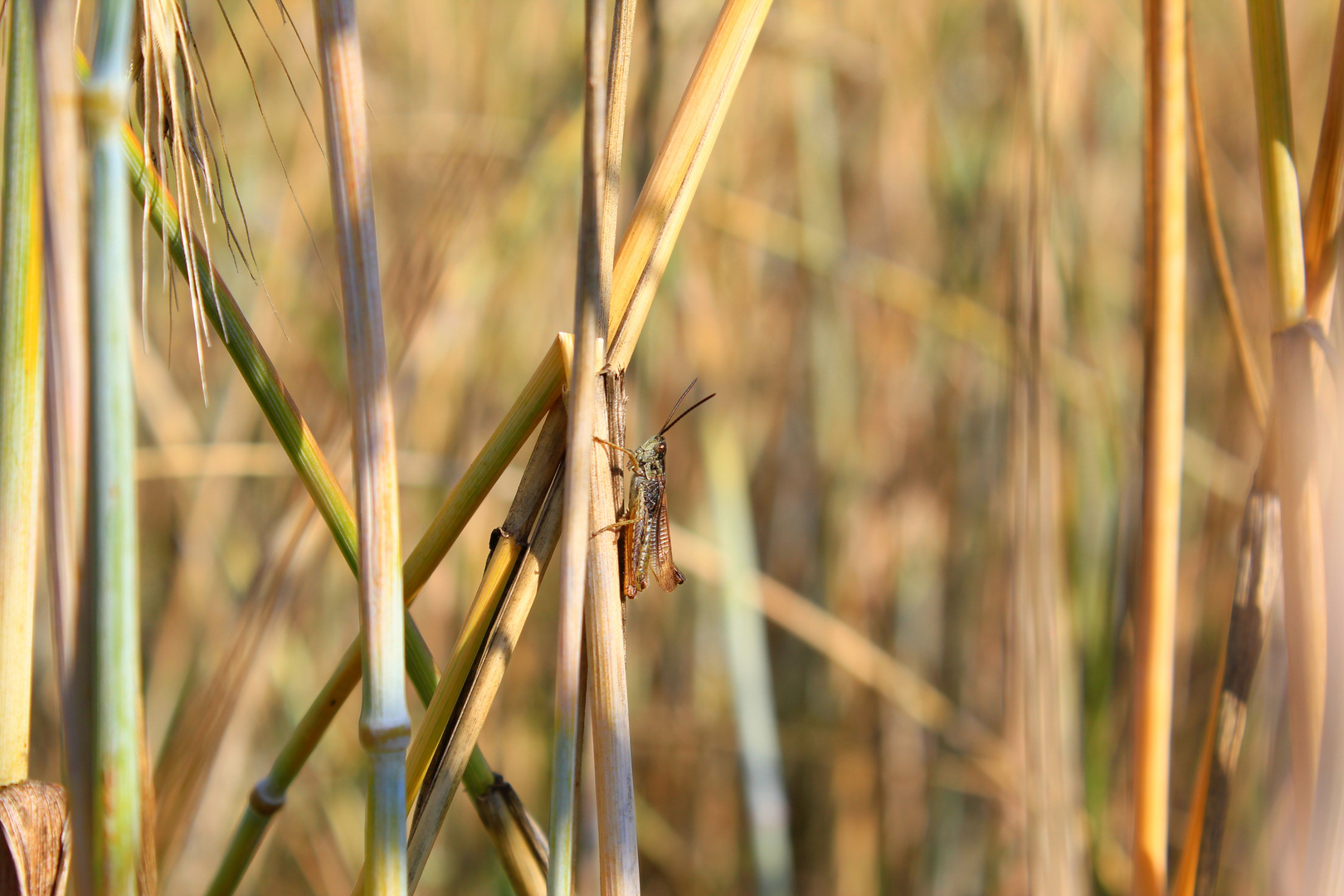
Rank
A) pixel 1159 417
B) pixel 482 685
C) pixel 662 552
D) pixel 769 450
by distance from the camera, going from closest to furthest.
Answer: pixel 482 685 < pixel 1159 417 < pixel 662 552 < pixel 769 450

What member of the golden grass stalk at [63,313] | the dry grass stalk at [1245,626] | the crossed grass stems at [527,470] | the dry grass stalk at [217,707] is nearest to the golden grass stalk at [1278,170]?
the dry grass stalk at [1245,626]

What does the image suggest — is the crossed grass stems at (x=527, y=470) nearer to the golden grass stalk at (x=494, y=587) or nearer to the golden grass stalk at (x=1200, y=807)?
the golden grass stalk at (x=494, y=587)

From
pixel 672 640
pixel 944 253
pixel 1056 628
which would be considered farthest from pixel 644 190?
pixel 672 640

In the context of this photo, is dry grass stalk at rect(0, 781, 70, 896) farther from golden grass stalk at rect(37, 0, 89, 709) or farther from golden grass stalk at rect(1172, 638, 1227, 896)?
golden grass stalk at rect(1172, 638, 1227, 896)

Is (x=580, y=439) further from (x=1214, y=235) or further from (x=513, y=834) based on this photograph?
(x=1214, y=235)

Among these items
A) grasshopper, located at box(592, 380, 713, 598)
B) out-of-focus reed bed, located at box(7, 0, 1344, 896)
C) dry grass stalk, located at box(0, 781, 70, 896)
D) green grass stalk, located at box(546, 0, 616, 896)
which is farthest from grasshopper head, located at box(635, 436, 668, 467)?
dry grass stalk, located at box(0, 781, 70, 896)

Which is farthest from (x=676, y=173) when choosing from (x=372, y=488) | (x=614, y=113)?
(x=372, y=488)
